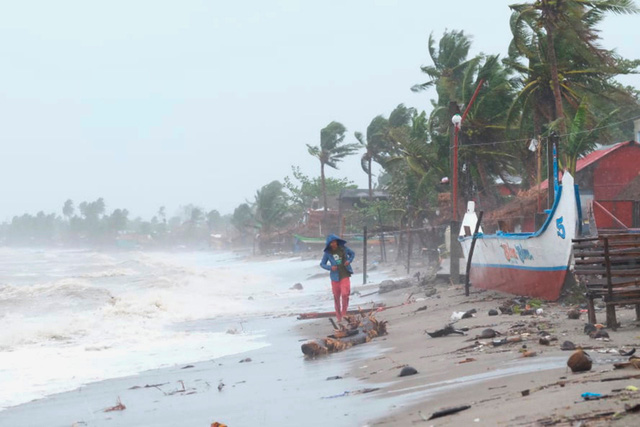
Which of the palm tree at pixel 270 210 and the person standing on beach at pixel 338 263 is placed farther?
the palm tree at pixel 270 210

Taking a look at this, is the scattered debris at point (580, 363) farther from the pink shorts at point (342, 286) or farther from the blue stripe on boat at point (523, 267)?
the pink shorts at point (342, 286)

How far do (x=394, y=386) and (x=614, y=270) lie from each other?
3.01m

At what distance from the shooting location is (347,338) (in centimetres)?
1098

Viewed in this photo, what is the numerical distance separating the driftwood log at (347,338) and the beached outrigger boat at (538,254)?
3.15 m

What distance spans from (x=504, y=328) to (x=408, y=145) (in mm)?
23837

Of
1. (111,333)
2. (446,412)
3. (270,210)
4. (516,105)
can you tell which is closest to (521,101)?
(516,105)

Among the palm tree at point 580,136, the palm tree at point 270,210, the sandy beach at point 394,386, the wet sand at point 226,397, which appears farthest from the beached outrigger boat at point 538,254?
the palm tree at point 270,210

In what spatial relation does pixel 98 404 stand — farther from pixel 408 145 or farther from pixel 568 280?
pixel 408 145

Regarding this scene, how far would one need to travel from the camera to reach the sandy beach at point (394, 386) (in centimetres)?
499

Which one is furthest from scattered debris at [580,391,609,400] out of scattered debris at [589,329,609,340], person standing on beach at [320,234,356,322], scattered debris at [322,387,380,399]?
person standing on beach at [320,234,356,322]

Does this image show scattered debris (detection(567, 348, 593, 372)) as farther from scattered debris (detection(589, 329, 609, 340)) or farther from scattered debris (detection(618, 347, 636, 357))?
scattered debris (detection(589, 329, 609, 340))

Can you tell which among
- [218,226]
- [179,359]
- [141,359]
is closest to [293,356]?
[179,359]

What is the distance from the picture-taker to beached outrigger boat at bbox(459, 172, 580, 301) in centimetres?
1212

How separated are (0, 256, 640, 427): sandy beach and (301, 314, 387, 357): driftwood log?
17 centimetres
